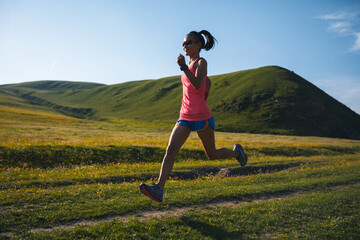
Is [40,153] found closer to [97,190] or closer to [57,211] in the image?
[97,190]

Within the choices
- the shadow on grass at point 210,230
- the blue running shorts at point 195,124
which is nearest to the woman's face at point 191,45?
the blue running shorts at point 195,124

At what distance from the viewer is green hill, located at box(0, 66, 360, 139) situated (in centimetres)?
8344

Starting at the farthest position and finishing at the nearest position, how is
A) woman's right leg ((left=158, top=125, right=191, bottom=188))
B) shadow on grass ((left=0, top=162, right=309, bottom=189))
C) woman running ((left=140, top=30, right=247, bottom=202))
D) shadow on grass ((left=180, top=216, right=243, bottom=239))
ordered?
shadow on grass ((left=0, top=162, right=309, bottom=189)), woman's right leg ((left=158, top=125, right=191, bottom=188)), woman running ((left=140, top=30, right=247, bottom=202)), shadow on grass ((left=180, top=216, right=243, bottom=239))

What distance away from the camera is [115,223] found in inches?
227

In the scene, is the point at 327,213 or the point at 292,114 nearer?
the point at 327,213

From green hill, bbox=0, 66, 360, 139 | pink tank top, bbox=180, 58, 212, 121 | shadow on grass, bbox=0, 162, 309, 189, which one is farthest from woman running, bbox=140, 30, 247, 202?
green hill, bbox=0, 66, 360, 139

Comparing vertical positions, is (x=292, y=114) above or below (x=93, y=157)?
above

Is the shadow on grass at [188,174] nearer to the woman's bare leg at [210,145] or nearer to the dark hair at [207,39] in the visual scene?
the woman's bare leg at [210,145]

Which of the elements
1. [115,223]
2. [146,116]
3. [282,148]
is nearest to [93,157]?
[115,223]

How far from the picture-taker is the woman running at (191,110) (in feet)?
20.0

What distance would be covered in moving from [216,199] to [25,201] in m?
5.96

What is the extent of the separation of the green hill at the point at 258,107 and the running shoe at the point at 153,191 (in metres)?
76.5

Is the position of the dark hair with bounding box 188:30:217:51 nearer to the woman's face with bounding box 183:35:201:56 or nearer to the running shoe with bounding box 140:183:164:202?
the woman's face with bounding box 183:35:201:56

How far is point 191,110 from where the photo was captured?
6477 mm
